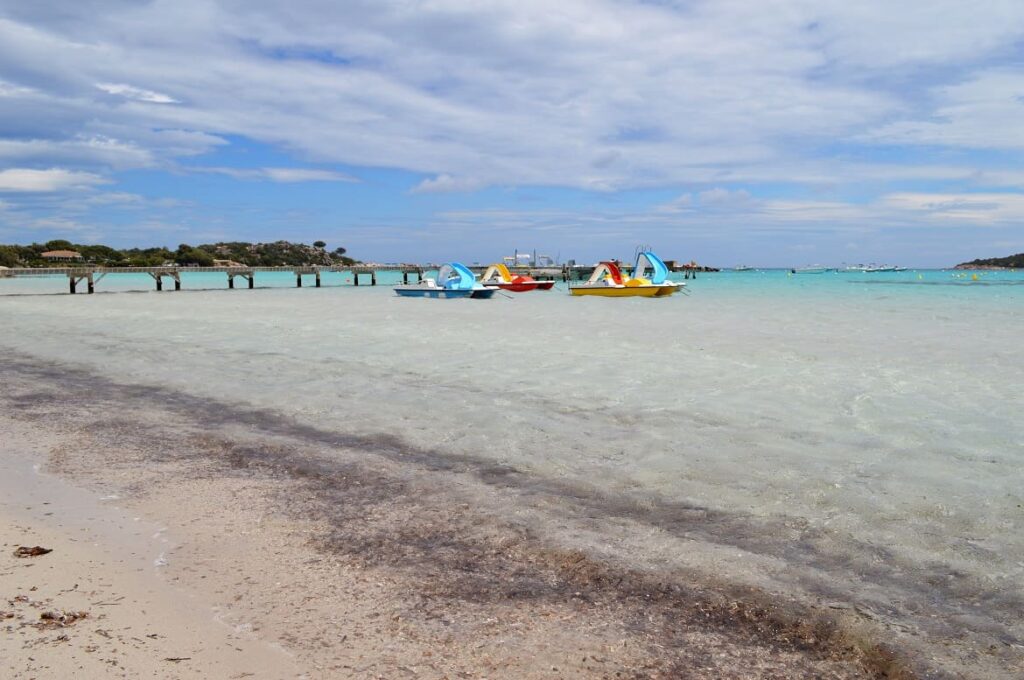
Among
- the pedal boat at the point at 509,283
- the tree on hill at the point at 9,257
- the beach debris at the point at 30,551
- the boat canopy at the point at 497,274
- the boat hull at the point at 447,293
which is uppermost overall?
the tree on hill at the point at 9,257

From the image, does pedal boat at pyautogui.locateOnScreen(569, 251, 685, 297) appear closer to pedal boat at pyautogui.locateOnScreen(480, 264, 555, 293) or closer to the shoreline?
pedal boat at pyautogui.locateOnScreen(480, 264, 555, 293)

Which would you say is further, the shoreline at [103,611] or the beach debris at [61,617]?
the beach debris at [61,617]

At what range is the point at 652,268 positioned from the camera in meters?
49.3

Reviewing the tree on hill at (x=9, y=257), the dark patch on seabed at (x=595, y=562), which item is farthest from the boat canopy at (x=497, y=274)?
the tree on hill at (x=9, y=257)

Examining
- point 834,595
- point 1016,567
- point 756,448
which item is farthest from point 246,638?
point 756,448

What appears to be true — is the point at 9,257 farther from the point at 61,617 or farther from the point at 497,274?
the point at 61,617

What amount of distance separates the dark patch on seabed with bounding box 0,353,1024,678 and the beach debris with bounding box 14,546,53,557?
5.40 ft

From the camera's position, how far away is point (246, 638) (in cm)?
366

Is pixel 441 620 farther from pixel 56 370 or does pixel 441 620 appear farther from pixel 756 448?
pixel 56 370

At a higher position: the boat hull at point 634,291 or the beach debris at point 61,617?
the boat hull at point 634,291

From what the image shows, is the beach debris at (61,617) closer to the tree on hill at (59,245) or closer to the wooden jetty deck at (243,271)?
the wooden jetty deck at (243,271)

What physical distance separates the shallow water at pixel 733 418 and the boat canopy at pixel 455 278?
924 inches

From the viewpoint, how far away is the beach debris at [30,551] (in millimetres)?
4602

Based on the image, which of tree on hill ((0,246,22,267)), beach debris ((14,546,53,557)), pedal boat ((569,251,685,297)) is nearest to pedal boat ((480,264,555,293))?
pedal boat ((569,251,685,297))
